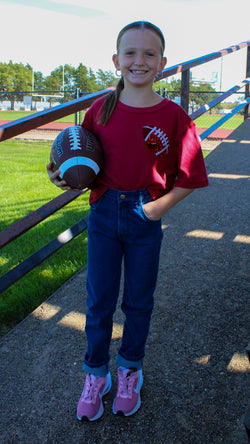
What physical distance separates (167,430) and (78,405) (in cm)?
43

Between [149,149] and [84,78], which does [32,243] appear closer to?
[149,149]

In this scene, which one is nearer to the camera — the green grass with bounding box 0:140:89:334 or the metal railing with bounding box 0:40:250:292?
the metal railing with bounding box 0:40:250:292

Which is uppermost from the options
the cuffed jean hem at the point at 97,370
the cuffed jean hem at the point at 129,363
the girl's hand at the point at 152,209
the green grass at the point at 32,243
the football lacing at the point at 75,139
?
the football lacing at the point at 75,139

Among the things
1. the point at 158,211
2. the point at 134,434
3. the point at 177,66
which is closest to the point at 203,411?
the point at 134,434

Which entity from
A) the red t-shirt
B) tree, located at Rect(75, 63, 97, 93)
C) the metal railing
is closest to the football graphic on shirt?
the red t-shirt

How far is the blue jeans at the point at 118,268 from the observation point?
1.89 metres

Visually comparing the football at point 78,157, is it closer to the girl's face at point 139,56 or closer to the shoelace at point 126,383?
the girl's face at point 139,56

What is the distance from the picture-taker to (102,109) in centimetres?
192

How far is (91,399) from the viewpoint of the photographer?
6.53ft

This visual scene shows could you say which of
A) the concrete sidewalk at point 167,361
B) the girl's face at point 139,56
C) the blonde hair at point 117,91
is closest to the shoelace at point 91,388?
the concrete sidewalk at point 167,361

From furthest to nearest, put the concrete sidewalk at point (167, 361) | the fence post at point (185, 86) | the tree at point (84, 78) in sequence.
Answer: the tree at point (84, 78) < the fence post at point (185, 86) < the concrete sidewalk at point (167, 361)

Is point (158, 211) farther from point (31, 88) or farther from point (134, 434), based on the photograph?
point (31, 88)

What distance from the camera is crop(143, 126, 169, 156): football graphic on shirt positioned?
1826 mm

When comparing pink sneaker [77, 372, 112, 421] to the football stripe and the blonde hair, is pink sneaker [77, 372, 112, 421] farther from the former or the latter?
the blonde hair
